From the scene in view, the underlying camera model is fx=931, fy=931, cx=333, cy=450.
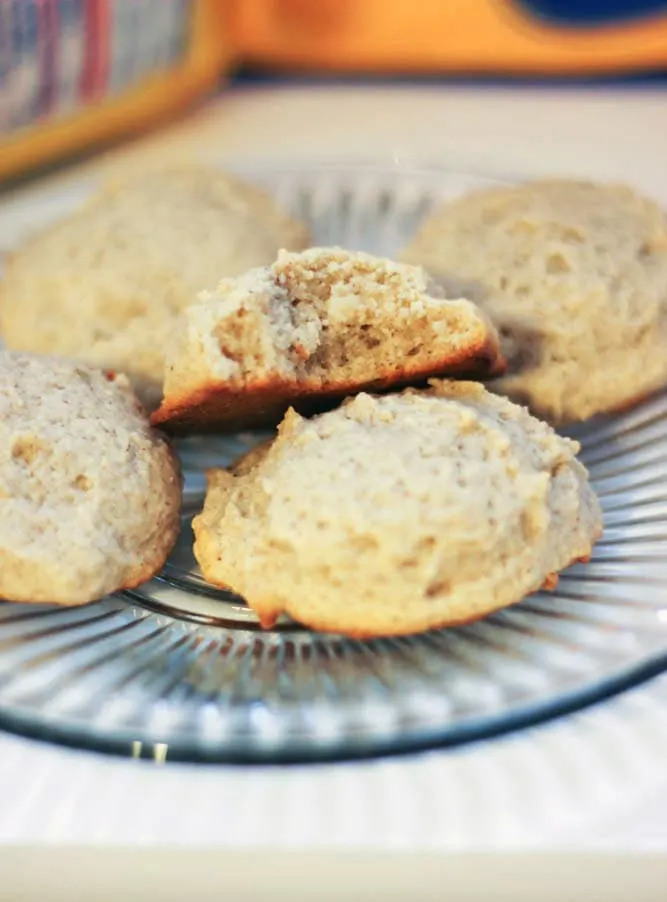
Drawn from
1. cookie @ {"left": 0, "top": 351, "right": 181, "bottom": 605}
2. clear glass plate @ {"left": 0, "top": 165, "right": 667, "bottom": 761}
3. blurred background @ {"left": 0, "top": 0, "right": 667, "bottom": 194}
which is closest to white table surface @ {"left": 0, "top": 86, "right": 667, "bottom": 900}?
clear glass plate @ {"left": 0, "top": 165, "right": 667, "bottom": 761}

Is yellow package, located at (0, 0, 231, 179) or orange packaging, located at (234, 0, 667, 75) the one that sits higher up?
orange packaging, located at (234, 0, 667, 75)

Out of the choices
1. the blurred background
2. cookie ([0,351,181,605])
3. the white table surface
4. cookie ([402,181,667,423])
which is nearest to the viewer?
the white table surface

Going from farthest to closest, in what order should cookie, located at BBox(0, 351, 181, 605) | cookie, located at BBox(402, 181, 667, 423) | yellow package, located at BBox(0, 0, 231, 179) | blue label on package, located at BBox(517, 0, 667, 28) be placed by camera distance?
1. blue label on package, located at BBox(517, 0, 667, 28)
2. yellow package, located at BBox(0, 0, 231, 179)
3. cookie, located at BBox(402, 181, 667, 423)
4. cookie, located at BBox(0, 351, 181, 605)

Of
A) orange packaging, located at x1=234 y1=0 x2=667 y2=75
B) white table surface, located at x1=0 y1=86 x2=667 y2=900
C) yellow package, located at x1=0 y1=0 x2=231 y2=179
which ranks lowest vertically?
white table surface, located at x1=0 y1=86 x2=667 y2=900

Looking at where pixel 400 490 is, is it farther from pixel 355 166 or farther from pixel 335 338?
pixel 355 166

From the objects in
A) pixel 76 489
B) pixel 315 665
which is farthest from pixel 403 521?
pixel 76 489

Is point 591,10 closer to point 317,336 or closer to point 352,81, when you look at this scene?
point 352,81

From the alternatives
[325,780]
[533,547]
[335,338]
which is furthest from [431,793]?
[335,338]

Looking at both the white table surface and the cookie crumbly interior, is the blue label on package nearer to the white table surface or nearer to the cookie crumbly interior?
the cookie crumbly interior

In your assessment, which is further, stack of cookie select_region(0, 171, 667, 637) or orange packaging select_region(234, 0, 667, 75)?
orange packaging select_region(234, 0, 667, 75)
